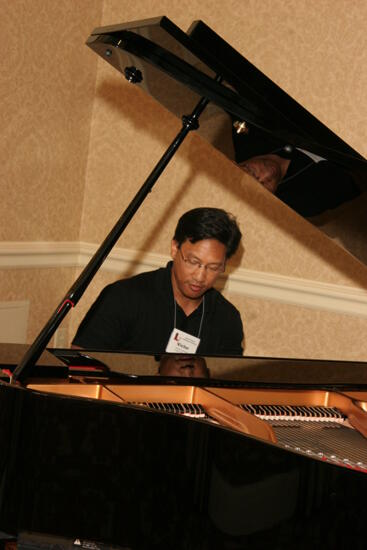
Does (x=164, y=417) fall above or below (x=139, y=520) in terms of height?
above

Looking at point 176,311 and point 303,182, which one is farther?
point 176,311

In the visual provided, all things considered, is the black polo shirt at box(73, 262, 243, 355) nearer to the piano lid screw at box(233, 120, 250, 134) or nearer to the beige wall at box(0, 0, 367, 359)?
the beige wall at box(0, 0, 367, 359)

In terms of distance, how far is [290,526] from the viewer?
149cm

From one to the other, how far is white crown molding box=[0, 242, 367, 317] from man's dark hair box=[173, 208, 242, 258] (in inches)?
20.8

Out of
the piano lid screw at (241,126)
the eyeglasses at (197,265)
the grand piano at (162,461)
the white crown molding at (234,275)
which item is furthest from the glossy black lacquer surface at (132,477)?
the white crown molding at (234,275)

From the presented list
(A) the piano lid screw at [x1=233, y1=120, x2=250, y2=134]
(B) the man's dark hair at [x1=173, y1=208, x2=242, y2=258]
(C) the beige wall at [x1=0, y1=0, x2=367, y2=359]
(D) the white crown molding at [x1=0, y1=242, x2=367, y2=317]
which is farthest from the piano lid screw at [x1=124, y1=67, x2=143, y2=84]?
(D) the white crown molding at [x1=0, y1=242, x2=367, y2=317]

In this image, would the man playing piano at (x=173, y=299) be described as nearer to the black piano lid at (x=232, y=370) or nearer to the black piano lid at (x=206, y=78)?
the black piano lid at (x=232, y=370)

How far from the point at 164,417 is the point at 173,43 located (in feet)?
2.56

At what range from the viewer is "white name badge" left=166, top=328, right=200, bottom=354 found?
2.54 metres

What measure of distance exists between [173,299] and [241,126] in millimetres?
1075

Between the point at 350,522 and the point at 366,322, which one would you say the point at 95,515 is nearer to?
the point at 350,522

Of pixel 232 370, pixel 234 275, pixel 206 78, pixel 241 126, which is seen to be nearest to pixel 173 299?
pixel 234 275

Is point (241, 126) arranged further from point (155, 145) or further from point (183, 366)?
point (155, 145)

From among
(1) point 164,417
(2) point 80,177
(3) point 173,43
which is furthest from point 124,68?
(2) point 80,177
